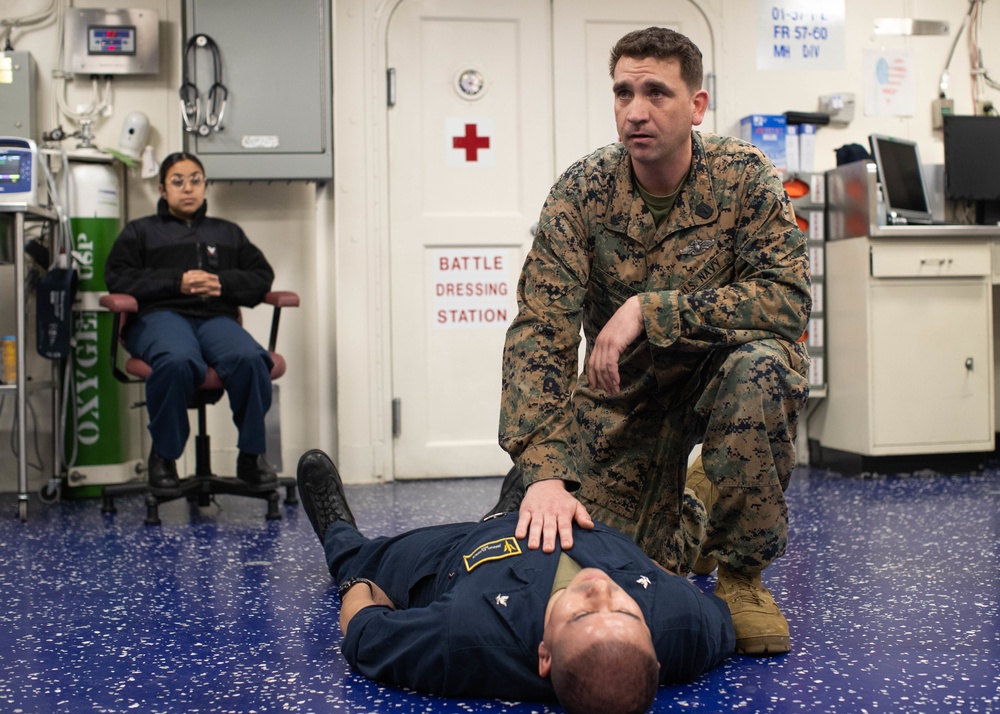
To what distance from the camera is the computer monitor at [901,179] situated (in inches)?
152

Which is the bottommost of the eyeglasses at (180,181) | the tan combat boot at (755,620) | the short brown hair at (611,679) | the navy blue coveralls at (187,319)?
the tan combat boot at (755,620)

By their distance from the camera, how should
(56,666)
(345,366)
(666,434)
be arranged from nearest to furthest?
(56,666)
(666,434)
(345,366)

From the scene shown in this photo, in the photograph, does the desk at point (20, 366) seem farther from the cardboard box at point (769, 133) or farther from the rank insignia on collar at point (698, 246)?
the cardboard box at point (769, 133)

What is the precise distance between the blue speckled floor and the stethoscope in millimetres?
1359

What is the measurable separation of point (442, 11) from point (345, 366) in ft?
4.75

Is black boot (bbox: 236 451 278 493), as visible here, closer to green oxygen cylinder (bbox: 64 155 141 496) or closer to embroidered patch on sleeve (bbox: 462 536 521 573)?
green oxygen cylinder (bbox: 64 155 141 496)

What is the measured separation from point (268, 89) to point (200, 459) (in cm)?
135

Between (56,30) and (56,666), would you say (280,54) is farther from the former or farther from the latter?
(56,666)

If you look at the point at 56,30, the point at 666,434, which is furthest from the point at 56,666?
the point at 56,30

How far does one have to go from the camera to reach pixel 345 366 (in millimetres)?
3820

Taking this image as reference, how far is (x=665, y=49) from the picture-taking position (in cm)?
170

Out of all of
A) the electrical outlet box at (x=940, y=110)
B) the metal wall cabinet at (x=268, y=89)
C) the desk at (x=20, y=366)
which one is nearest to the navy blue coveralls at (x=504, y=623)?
the desk at (x=20, y=366)

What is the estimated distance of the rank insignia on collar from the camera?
1783 millimetres

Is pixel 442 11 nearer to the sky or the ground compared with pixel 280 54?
nearer to the sky
